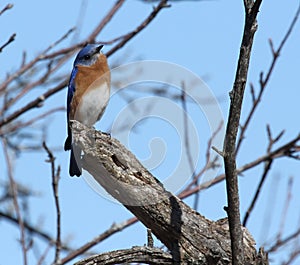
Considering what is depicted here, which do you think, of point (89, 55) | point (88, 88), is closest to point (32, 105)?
point (88, 88)

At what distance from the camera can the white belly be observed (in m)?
6.38

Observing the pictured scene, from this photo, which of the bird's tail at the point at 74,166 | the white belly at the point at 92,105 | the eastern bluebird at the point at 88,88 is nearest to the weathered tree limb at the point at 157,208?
the bird's tail at the point at 74,166

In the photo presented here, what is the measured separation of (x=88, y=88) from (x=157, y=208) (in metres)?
2.78

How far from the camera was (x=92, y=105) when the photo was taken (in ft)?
20.9

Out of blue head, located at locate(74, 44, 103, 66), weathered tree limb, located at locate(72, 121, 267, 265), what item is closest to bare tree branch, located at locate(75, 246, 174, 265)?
weathered tree limb, located at locate(72, 121, 267, 265)

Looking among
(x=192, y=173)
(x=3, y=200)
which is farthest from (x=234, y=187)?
(x=3, y=200)

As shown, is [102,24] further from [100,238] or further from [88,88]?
[88,88]

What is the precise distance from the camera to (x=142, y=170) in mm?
4086

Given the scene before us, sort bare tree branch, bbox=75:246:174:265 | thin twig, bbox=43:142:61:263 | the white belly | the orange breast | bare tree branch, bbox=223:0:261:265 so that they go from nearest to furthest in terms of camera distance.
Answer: bare tree branch, bbox=223:0:261:265 < bare tree branch, bbox=75:246:174:265 < thin twig, bbox=43:142:61:263 < the white belly < the orange breast

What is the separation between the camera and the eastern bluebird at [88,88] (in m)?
6.39

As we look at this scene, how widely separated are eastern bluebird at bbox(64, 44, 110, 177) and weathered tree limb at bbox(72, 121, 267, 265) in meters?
1.99

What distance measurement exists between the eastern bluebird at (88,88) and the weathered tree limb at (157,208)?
6.54 feet

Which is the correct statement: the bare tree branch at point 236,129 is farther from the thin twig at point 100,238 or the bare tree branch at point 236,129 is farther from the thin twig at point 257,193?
the thin twig at point 100,238

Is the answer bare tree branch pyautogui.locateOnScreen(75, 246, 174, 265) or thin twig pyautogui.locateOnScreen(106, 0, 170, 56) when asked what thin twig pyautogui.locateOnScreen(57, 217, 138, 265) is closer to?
bare tree branch pyautogui.locateOnScreen(75, 246, 174, 265)
